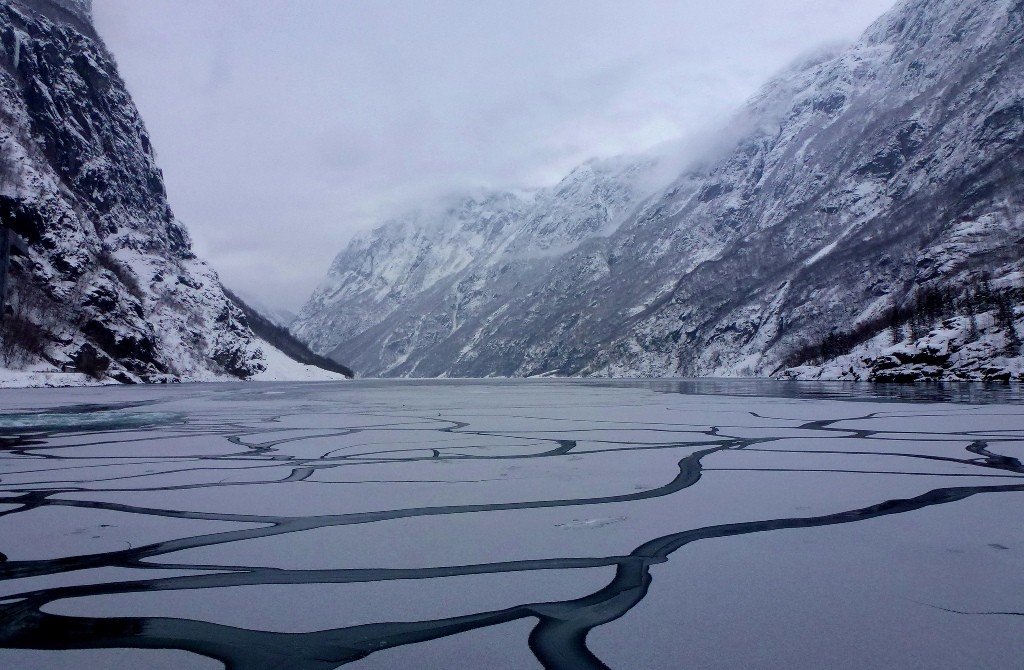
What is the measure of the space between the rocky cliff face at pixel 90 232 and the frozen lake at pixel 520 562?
67974mm

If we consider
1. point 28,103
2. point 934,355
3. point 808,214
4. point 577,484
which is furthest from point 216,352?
point 808,214

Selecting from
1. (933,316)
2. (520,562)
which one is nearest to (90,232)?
(520,562)

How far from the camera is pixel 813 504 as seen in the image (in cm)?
550

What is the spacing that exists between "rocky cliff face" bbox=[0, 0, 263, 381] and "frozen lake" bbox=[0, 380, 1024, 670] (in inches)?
2676

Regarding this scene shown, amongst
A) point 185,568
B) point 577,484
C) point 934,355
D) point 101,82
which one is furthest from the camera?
point 101,82

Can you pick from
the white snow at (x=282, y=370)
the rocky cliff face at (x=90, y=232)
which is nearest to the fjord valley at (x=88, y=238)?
the rocky cliff face at (x=90, y=232)

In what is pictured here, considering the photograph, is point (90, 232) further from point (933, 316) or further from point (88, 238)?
point (933, 316)

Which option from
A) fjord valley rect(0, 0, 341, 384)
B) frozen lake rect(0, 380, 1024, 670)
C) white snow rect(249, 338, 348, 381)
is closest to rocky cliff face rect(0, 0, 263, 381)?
fjord valley rect(0, 0, 341, 384)

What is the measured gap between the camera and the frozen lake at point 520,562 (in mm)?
2742

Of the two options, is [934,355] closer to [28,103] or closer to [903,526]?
[903,526]

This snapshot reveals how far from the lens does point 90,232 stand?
81438 millimetres

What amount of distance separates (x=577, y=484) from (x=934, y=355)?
61282 mm

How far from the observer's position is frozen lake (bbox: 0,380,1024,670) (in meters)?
2.74

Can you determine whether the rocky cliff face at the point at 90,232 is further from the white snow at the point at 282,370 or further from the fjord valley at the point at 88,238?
the white snow at the point at 282,370
